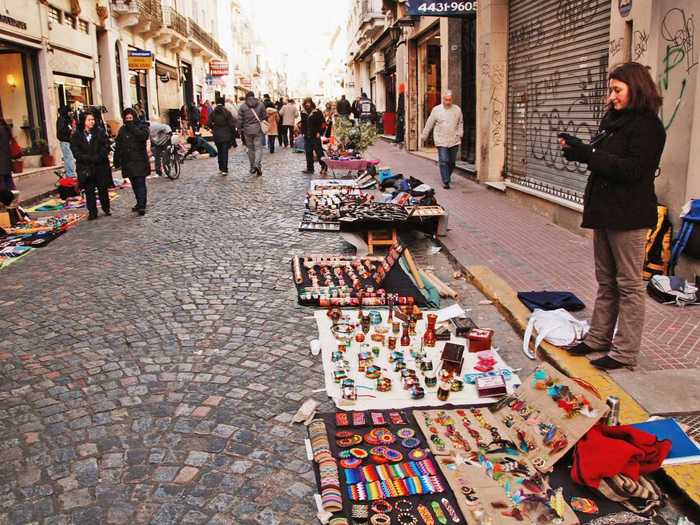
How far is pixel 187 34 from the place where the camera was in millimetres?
39688

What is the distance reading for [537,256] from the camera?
7.77 m

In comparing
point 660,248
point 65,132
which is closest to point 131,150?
point 65,132

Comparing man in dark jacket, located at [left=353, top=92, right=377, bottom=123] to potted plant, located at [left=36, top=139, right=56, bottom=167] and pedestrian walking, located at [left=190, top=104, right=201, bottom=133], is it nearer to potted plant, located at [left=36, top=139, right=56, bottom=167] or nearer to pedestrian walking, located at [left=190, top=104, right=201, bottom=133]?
pedestrian walking, located at [left=190, top=104, right=201, bottom=133]

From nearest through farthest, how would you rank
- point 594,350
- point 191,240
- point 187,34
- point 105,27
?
point 594,350 → point 191,240 → point 105,27 → point 187,34

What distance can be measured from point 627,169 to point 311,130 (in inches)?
514

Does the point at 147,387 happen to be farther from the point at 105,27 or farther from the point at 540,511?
the point at 105,27

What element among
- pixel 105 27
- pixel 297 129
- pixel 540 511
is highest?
pixel 105 27

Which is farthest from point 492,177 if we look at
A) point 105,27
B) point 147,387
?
point 105,27

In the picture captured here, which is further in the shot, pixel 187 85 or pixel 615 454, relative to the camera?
pixel 187 85

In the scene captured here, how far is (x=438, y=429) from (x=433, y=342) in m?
1.48

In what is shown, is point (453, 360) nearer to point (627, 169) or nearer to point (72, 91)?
point (627, 169)

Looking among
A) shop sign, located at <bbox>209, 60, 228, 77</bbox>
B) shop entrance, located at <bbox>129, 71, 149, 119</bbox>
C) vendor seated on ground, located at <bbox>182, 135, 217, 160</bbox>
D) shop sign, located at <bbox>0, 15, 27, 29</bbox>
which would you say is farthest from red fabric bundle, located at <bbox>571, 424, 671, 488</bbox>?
shop sign, located at <bbox>209, 60, 228, 77</bbox>

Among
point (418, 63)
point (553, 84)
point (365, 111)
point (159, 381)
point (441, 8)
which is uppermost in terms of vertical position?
point (441, 8)

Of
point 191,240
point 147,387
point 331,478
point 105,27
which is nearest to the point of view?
point 331,478
